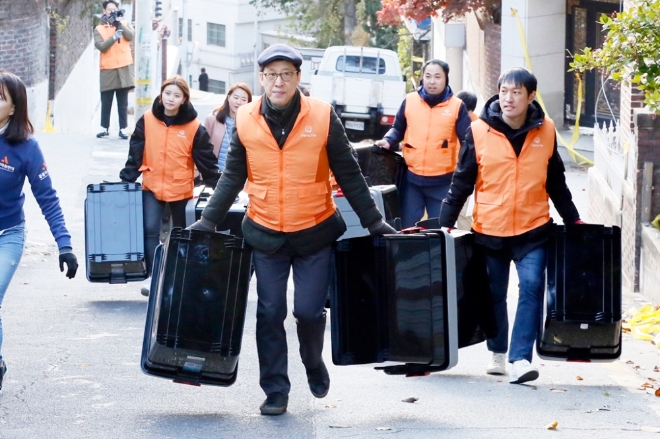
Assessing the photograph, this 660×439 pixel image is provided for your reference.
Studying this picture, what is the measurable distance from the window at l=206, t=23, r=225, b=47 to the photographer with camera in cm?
3940

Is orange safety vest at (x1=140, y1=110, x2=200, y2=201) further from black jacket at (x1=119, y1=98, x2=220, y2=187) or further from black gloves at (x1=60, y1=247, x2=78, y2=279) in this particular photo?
black gloves at (x1=60, y1=247, x2=78, y2=279)

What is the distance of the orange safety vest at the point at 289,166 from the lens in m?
5.52

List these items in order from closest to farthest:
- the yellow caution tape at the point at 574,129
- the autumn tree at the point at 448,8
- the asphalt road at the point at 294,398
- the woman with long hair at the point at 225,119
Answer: the asphalt road at the point at 294,398, the woman with long hair at the point at 225,119, the yellow caution tape at the point at 574,129, the autumn tree at the point at 448,8

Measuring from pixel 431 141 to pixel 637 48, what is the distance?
234 centimetres

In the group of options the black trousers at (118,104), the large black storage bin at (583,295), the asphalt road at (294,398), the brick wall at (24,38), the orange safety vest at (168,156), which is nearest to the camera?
the asphalt road at (294,398)

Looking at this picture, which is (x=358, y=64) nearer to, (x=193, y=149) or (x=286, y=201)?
(x=193, y=149)

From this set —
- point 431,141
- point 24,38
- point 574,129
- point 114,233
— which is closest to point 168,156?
point 114,233

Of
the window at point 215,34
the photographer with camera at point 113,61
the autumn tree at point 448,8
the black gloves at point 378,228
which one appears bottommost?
the black gloves at point 378,228

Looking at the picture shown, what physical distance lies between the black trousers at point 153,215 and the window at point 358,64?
17337 millimetres

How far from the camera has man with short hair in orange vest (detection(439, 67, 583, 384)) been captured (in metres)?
6.28

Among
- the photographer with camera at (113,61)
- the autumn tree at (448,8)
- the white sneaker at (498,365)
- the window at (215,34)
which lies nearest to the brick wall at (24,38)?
the photographer with camera at (113,61)

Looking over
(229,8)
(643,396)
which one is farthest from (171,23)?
(643,396)

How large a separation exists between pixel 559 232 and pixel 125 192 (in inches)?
143

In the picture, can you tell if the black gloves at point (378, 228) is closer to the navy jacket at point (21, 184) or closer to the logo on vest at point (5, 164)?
the navy jacket at point (21, 184)
